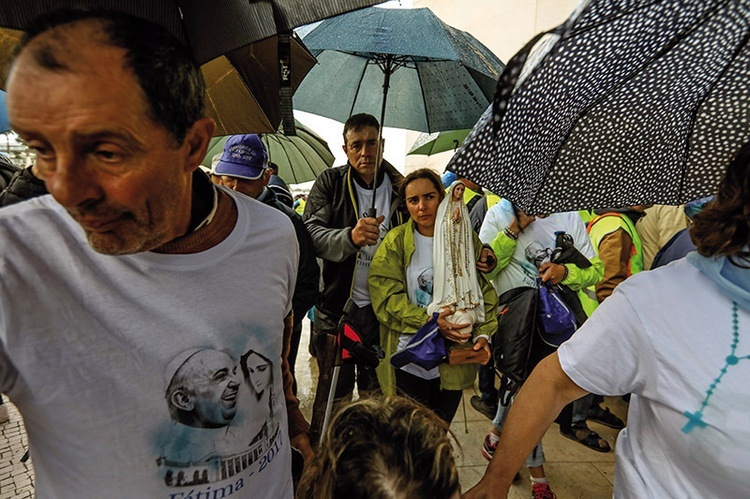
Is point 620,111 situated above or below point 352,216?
above

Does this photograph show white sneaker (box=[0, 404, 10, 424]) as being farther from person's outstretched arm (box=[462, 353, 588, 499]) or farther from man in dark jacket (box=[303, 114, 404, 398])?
person's outstretched arm (box=[462, 353, 588, 499])

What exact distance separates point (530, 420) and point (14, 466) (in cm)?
340

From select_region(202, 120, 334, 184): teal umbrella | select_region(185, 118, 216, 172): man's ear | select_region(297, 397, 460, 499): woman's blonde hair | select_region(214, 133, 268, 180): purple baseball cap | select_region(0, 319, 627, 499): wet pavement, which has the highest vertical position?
select_region(185, 118, 216, 172): man's ear

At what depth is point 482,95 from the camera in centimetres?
289

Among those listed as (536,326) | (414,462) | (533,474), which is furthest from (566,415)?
(414,462)

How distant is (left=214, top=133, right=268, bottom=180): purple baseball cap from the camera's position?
2.58 meters

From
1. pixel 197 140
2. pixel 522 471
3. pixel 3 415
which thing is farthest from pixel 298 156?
pixel 197 140

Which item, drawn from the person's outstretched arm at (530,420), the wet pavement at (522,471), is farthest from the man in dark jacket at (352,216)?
the person's outstretched arm at (530,420)

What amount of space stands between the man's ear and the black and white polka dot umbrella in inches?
25.2

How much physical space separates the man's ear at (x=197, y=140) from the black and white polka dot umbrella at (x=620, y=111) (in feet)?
2.10

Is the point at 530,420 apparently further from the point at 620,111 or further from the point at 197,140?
the point at 197,140

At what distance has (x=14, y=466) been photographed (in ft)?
9.31

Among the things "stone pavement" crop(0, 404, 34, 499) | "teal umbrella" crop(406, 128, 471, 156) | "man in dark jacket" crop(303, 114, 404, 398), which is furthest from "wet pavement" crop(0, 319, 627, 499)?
"teal umbrella" crop(406, 128, 471, 156)

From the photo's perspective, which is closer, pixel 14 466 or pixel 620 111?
pixel 620 111
